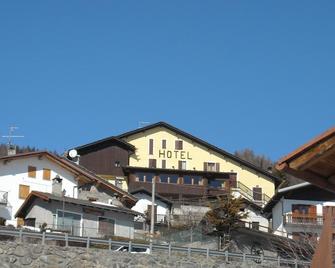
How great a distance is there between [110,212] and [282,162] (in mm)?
44013

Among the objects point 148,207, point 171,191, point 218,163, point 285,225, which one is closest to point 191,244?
point 285,225

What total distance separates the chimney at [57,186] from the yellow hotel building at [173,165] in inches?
702

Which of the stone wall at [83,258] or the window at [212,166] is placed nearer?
the stone wall at [83,258]

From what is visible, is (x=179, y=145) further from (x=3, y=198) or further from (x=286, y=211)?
(x=3, y=198)

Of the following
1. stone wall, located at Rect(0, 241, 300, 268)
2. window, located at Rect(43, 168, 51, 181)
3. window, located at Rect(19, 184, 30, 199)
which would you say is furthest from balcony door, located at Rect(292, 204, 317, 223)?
window, located at Rect(19, 184, 30, 199)

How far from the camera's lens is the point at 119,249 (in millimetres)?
32656

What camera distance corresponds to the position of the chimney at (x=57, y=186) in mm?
52003

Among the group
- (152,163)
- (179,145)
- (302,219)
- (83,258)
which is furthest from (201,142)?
(83,258)

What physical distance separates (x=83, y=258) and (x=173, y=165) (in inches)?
1815

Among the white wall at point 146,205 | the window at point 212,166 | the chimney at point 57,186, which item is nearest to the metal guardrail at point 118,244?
the chimney at point 57,186

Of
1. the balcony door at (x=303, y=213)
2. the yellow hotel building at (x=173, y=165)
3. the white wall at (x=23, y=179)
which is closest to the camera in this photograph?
the white wall at (x=23, y=179)

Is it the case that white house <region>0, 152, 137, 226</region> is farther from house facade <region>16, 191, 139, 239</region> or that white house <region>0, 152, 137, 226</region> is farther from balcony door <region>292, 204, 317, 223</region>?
balcony door <region>292, 204, 317, 223</region>

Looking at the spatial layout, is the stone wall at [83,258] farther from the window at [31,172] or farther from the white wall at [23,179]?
the window at [31,172]

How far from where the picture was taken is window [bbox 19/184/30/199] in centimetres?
5194
